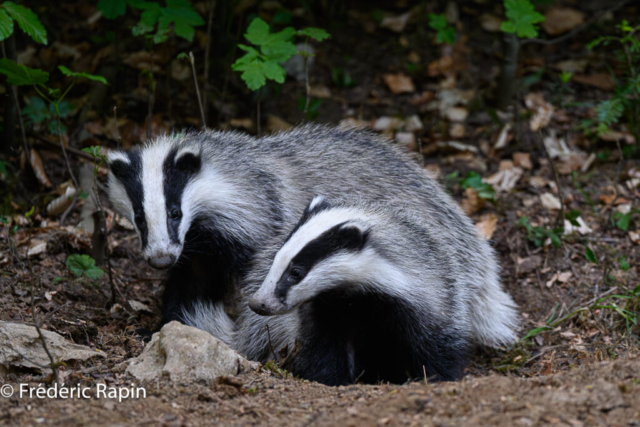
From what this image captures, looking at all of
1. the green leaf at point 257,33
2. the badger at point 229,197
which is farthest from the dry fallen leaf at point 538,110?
the green leaf at point 257,33

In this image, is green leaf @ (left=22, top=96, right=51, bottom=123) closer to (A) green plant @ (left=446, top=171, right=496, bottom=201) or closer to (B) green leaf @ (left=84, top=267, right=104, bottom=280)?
(B) green leaf @ (left=84, top=267, right=104, bottom=280)

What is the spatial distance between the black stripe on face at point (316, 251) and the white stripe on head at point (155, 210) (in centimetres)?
87

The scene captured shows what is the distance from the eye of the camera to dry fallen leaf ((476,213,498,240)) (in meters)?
5.43

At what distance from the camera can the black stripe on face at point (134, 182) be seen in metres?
3.86

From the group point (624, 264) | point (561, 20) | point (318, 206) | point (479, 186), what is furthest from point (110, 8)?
point (561, 20)

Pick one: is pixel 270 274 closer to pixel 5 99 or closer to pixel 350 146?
pixel 350 146

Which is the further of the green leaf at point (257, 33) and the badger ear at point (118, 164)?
the green leaf at point (257, 33)

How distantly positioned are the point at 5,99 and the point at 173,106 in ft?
5.13

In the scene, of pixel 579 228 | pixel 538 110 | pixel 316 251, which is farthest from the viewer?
pixel 538 110

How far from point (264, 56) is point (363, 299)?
2094 millimetres

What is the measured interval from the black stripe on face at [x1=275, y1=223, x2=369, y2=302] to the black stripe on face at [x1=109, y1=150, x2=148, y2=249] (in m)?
1.01

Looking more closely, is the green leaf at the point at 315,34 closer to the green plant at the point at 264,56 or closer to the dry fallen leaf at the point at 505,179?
the green plant at the point at 264,56

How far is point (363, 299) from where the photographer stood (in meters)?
3.51

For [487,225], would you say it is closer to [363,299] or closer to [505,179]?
[505,179]
